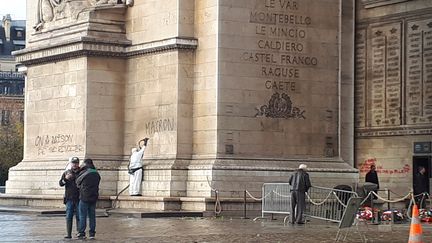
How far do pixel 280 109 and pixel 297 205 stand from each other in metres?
6.22

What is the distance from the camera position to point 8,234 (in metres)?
35.5

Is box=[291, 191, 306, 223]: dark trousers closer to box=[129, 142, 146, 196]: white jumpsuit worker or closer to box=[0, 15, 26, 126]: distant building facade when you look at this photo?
box=[129, 142, 146, 196]: white jumpsuit worker

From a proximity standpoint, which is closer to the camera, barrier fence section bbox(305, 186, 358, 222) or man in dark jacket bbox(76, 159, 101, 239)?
man in dark jacket bbox(76, 159, 101, 239)

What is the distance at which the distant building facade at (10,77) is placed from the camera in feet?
439

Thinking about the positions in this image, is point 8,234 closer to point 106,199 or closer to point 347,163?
point 106,199

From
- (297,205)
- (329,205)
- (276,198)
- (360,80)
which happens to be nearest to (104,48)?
(276,198)

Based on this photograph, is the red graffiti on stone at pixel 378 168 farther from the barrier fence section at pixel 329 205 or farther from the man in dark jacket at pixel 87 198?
the man in dark jacket at pixel 87 198

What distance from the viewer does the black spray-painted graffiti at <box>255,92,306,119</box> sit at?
151 feet

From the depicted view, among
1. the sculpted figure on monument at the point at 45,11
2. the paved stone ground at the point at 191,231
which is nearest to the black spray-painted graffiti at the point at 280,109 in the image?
the paved stone ground at the point at 191,231

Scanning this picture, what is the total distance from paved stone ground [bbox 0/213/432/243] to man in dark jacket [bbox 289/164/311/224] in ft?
1.51

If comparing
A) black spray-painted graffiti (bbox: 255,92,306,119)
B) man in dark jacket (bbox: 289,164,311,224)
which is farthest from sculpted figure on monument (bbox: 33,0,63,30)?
man in dark jacket (bbox: 289,164,311,224)

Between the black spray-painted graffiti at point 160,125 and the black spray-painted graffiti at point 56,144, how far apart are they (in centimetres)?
283

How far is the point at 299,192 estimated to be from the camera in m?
41.2

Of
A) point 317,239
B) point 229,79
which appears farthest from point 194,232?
point 229,79
